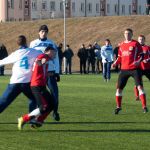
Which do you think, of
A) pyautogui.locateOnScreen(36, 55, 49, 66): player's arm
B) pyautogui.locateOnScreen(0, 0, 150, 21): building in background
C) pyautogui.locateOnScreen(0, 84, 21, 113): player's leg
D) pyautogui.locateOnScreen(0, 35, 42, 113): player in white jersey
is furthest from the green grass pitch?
pyautogui.locateOnScreen(0, 0, 150, 21): building in background

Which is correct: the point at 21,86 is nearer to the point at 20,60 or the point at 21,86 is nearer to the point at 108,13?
the point at 20,60

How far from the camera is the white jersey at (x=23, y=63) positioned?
1396 centimetres

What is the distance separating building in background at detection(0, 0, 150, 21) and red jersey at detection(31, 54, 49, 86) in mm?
96460

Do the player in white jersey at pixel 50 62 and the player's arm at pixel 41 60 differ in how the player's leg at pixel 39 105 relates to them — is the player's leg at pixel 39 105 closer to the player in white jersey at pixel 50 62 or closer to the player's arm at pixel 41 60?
the player's arm at pixel 41 60

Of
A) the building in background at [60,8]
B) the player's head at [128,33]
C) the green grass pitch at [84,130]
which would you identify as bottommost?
the green grass pitch at [84,130]

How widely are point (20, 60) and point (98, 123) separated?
2.49m

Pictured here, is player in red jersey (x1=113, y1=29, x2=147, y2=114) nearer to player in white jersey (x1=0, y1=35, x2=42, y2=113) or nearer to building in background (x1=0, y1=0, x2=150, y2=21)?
player in white jersey (x1=0, y1=35, x2=42, y2=113)

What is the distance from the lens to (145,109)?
59.0ft

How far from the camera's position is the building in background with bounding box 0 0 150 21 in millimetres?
113562

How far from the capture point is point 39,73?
13.9 metres

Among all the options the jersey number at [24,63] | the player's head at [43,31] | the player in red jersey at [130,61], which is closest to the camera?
the jersey number at [24,63]

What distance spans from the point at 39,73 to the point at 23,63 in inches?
15.4

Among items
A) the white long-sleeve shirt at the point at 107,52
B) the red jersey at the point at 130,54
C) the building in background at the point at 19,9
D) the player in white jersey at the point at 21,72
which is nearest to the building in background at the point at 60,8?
the building in background at the point at 19,9

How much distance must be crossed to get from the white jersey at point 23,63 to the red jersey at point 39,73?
16cm
